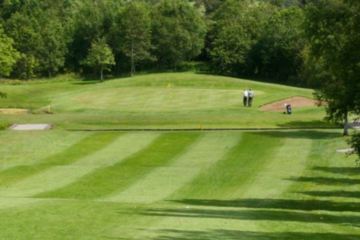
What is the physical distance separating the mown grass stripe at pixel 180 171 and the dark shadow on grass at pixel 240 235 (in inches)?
327

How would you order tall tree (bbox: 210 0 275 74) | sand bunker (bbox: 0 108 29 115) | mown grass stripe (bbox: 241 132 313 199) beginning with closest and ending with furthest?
mown grass stripe (bbox: 241 132 313 199) < sand bunker (bbox: 0 108 29 115) < tall tree (bbox: 210 0 275 74)

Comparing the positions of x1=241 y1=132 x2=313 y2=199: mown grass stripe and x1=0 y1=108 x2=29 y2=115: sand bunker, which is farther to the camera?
x1=0 y1=108 x2=29 y2=115: sand bunker

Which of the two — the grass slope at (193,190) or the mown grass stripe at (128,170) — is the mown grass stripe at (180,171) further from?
the mown grass stripe at (128,170)

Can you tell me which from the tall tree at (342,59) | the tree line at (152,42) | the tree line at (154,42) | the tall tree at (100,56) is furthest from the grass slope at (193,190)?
the tree line at (152,42)

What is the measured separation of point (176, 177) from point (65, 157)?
838 cm

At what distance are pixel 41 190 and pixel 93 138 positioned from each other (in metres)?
16.7

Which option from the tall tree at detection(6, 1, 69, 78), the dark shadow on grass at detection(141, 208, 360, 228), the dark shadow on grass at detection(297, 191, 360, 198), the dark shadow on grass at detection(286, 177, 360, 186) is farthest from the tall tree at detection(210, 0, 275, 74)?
the dark shadow on grass at detection(141, 208, 360, 228)

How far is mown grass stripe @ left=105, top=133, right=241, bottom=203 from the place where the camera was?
2567cm

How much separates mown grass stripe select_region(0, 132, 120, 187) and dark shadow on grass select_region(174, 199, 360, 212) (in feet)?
31.0

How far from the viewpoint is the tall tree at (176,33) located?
410 feet

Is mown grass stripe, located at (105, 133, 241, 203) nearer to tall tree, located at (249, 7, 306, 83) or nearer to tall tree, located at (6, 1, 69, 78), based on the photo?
tall tree, located at (249, 7, 306, 83)

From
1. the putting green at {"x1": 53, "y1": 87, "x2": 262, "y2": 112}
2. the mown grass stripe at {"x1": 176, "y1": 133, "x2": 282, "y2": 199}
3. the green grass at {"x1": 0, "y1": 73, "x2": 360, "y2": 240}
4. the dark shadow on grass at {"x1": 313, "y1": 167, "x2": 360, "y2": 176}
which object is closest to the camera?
the green grass at {"x1": 0, "y1": 73, "x2": 360, "y2": 240}

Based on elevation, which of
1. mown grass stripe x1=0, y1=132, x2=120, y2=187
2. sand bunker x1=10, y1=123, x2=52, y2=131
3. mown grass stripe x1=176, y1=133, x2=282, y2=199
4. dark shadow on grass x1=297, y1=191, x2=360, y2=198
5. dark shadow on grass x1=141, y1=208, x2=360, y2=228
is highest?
dark shadow on grass x1=141, y1=208, x2=360, y2=228

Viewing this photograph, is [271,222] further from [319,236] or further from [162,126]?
[162,126]
